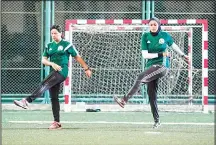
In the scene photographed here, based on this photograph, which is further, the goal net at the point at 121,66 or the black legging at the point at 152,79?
the goal net at the point at 121,66

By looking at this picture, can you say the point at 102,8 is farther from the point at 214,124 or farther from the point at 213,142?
the point at 213,142

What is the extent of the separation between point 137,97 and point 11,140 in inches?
324

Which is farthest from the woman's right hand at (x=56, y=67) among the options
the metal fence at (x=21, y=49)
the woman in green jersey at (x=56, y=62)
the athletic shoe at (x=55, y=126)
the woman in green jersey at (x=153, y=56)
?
the metal fence at (x=21, y=49)

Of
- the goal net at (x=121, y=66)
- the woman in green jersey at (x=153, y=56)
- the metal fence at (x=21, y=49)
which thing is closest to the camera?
the woman in green jersey at (x=153, y=56)

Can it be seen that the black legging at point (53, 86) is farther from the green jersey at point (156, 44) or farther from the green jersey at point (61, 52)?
the green jersey at point (156, 44)

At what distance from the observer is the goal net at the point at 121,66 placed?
17.8 meters

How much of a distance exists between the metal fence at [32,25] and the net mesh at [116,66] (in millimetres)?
1976

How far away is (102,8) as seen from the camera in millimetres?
20484

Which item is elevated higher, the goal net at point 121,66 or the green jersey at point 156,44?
the green jersey at point 156,44

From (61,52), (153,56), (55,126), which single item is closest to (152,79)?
(153,56)

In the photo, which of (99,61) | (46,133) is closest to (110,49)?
(99,61)

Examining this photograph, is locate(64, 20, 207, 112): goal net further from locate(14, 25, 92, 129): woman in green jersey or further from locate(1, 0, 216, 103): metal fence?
locate(14, 25, 92, 129): woman in green jersey

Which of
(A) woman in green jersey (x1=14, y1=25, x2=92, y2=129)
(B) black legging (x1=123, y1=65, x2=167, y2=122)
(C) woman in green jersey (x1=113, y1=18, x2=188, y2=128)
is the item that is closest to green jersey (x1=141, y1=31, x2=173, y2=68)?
(C) woman in green jersey (x1=113, y1=18, x2=188, y2=128)

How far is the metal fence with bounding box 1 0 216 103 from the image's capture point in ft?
65.7
